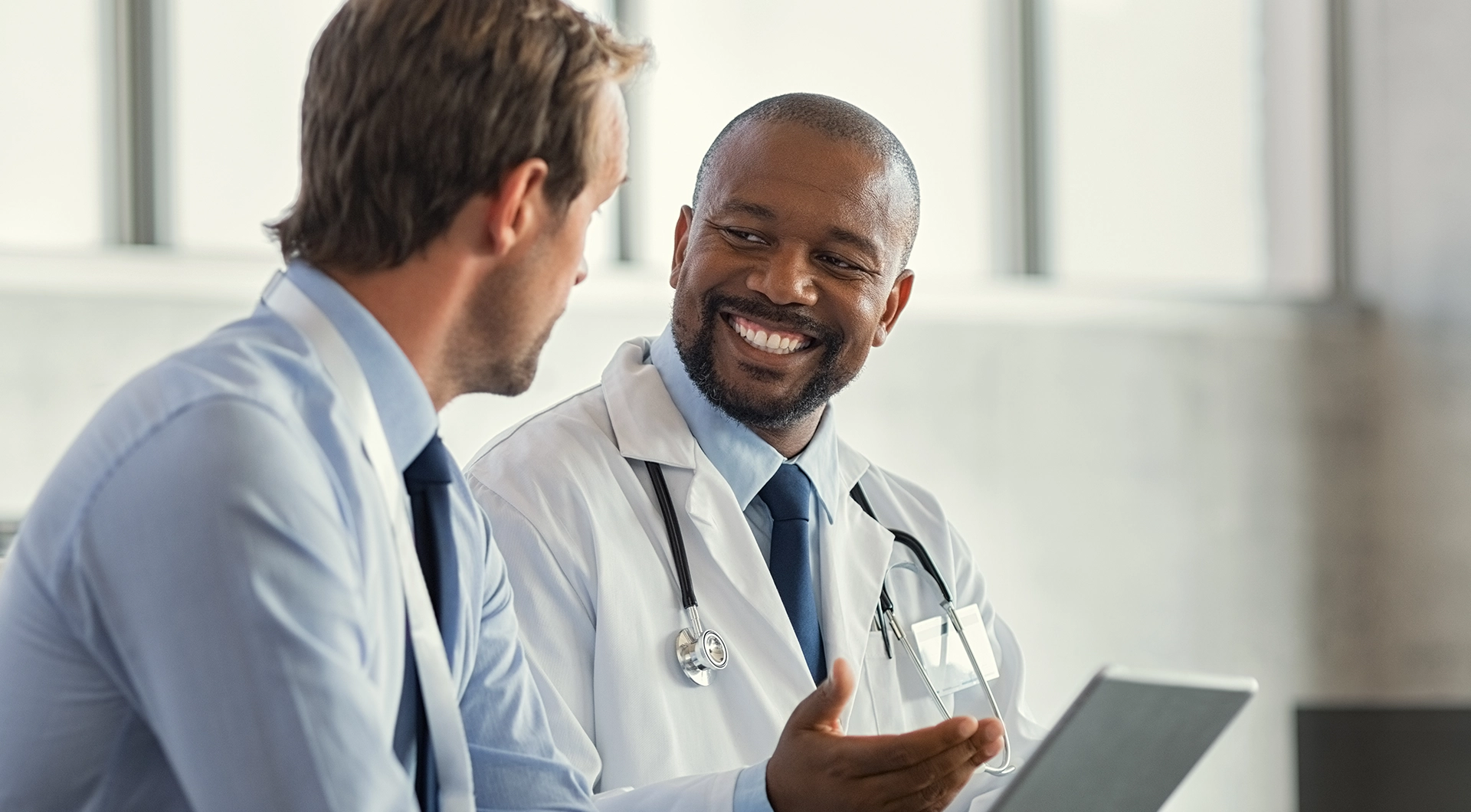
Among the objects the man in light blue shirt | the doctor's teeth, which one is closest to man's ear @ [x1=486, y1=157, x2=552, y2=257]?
the man in light blue shirt

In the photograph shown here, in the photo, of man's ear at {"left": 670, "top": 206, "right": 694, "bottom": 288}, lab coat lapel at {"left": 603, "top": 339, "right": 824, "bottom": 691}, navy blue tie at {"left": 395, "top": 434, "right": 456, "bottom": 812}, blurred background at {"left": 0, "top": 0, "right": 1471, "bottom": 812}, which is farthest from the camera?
blurred background at {"left": 0, "top": 0, "right": 1471, "bottom": 812}

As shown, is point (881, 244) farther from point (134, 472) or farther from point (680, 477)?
point (134, 472)

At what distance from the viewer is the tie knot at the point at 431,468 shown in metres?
1.22

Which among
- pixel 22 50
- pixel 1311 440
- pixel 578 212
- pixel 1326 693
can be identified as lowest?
pixel 1326 693

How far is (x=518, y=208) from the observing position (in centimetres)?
115

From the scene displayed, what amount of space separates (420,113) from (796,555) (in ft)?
3.33

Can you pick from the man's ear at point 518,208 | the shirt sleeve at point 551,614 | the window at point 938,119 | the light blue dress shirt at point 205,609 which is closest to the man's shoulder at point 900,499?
the shirt sleeve at point 551,614

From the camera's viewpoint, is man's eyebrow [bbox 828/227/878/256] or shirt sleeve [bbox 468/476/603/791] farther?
man's eyebrow [bbox 828/227/878/256]

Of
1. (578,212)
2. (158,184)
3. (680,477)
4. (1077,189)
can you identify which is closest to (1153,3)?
(1077,189)

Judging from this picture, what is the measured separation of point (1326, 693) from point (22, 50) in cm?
375

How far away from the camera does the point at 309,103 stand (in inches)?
45.3

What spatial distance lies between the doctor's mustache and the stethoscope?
0.21 m

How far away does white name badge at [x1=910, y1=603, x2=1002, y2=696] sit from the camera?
6.68ft

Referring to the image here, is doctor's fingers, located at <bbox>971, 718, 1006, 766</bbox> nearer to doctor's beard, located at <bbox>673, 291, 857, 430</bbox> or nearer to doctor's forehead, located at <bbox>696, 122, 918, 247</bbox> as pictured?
doctor's beard, located at <bbox>673, 291, 857, 430</bbox>
